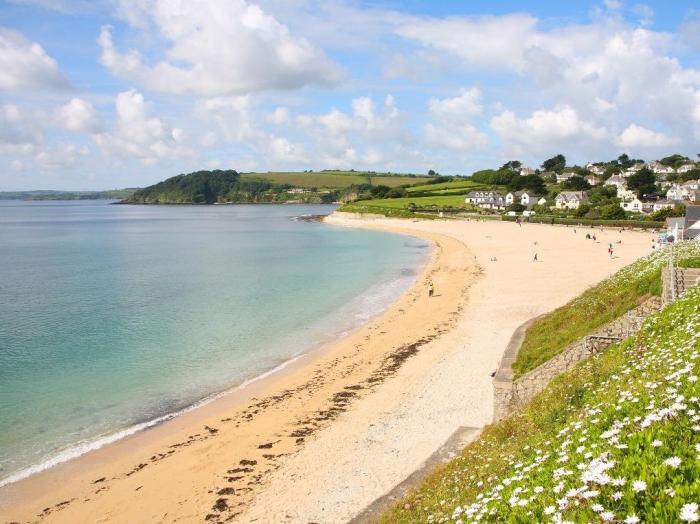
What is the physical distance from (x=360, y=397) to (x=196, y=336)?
12358 mm

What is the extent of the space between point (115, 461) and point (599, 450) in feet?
45.3

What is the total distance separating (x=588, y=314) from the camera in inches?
724

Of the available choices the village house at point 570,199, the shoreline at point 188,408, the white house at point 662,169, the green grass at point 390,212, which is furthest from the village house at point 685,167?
the shoreline at point 188,408

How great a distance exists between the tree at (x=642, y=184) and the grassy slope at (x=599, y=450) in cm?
12520

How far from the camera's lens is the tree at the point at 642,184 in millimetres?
120938

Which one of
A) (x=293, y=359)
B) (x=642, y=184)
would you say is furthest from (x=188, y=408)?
(x=642, y=184)

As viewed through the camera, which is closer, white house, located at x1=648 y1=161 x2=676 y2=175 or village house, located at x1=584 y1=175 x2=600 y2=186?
village house, located at x1=584 y1=175 x2=600 y2=186

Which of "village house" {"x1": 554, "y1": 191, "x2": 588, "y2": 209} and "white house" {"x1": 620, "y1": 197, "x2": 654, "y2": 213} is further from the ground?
"village house" {"x1": 554, "y1": 191, "x2": 588, "y2": 209}

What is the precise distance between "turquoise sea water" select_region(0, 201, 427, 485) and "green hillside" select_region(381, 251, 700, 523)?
12438 mm

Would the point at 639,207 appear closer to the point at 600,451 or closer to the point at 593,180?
the point at 593,180

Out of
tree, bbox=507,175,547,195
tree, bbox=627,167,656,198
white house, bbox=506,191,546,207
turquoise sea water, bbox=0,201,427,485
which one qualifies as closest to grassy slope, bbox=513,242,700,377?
turquoise sea water, bbox=0,201,427,485

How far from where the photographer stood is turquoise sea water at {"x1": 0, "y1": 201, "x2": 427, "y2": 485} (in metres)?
18.2

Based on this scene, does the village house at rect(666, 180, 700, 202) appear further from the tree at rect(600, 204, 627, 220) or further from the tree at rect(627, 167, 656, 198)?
the tree at rect(600, 204, 627, 220)

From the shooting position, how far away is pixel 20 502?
13.2 meters
